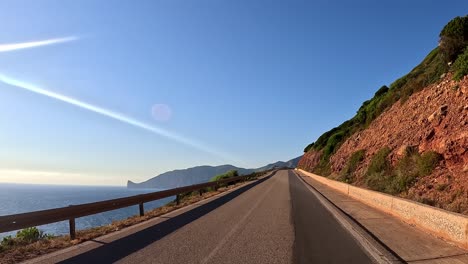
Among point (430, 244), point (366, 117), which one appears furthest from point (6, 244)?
point (366, 117)

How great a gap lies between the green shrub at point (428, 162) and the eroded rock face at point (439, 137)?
9.4 inches

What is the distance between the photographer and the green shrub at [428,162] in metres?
16.2

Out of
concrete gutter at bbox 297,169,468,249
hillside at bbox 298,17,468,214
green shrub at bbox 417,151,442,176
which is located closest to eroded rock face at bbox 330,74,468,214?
hillside at bbox 298,17,468,214

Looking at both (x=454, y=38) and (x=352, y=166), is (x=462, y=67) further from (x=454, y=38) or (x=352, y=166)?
(x=352, y=166)

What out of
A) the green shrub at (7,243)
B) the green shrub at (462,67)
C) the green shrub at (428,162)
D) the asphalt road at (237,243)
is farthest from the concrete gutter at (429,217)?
the green shrub at (7,243)

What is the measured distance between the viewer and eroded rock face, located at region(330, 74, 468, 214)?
44.5 feet

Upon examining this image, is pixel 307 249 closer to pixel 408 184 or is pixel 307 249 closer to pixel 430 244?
pixel 430 244

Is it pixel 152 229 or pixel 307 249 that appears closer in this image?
pixel 307 249

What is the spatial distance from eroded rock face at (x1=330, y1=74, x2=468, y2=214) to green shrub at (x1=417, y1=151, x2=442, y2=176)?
0.24 meters

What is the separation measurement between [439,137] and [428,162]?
183cm

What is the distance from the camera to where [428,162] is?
54.1 ft

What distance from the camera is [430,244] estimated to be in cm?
866

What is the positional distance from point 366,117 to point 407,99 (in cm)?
1605

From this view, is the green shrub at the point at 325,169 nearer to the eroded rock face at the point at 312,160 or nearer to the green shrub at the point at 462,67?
the eroded rock face at the point at 312,160
